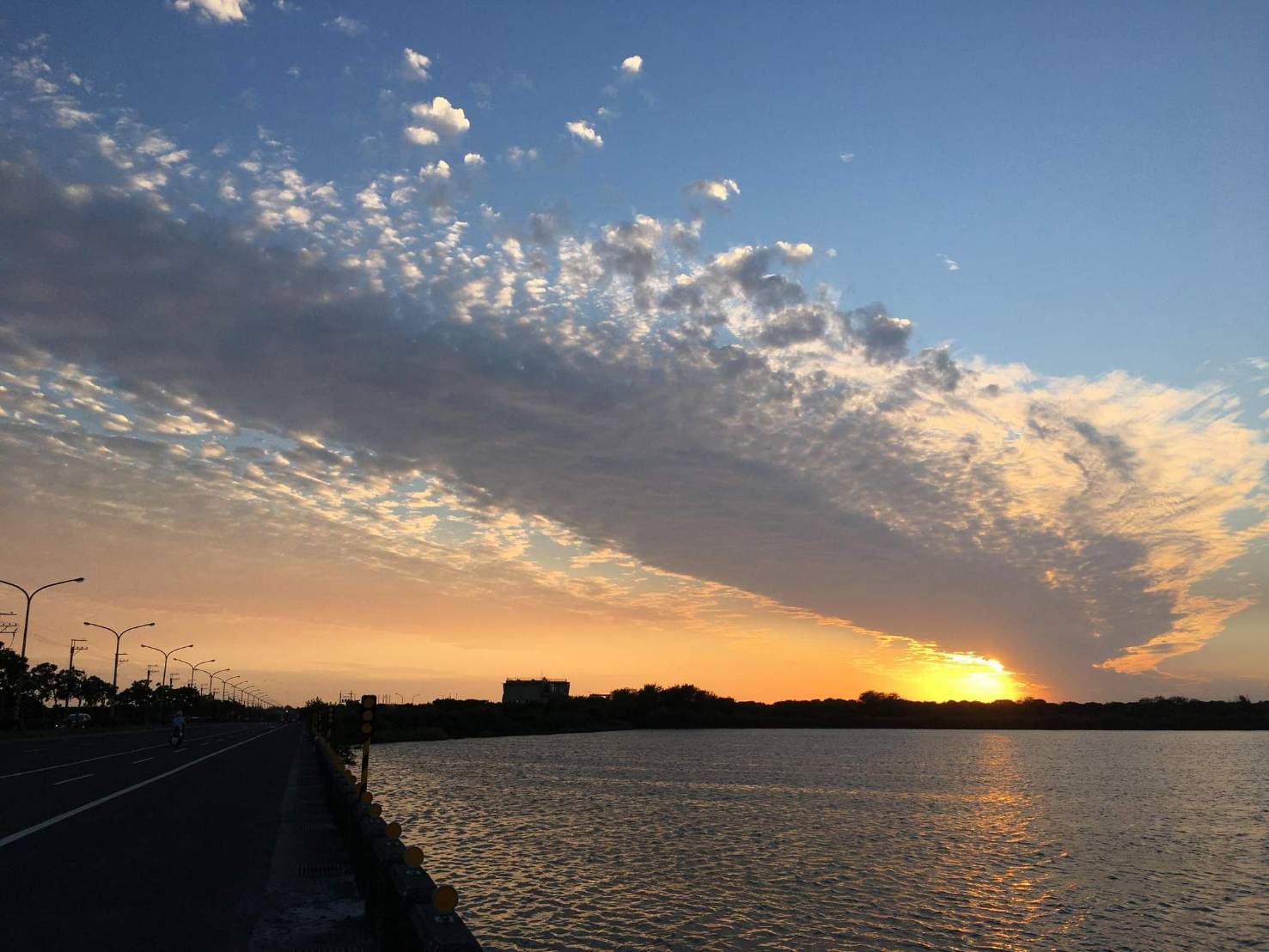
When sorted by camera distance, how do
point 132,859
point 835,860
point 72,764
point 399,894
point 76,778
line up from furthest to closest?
point 72,764, point 835,860, point 76,778, point 132,859, point 399,894

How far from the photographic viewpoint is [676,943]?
22.2 metres

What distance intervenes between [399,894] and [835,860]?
103ft

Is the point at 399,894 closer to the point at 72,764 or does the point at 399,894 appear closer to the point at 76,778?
the point at 76,778

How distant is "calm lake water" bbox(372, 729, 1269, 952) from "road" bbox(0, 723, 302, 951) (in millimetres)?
6837

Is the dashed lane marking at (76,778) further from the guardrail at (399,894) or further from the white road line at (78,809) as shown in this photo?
the guardrail at (399,894)

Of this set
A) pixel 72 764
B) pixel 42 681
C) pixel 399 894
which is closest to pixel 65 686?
pixel 42 681

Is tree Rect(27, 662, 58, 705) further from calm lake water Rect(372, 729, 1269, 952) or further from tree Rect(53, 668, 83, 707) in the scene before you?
calm lake water Rect(372, 729, 1269, 952)

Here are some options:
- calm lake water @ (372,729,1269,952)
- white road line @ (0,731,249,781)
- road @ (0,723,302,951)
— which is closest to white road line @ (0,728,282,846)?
road @ (0,723,302,951)

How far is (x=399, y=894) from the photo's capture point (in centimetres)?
905

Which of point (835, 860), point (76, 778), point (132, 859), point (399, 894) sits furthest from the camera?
point (835, 860)

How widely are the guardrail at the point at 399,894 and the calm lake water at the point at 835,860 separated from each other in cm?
831

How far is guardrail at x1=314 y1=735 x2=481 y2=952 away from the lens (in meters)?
7.70

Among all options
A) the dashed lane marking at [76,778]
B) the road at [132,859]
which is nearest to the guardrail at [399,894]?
the road at [132,859]

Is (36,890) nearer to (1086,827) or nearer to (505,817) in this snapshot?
(505,817)
